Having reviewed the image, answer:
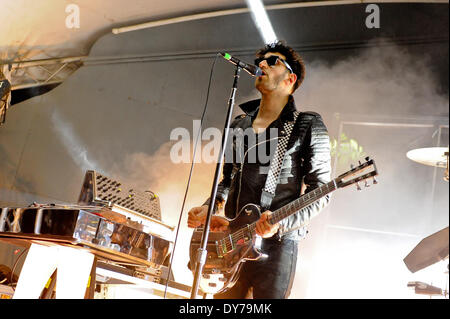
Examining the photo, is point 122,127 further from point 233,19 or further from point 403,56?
point 403,56

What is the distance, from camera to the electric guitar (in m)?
2.52

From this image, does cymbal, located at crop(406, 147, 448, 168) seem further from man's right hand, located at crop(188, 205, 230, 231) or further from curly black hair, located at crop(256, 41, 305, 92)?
man's right hand, located at crop(188, 205, 230, 231)

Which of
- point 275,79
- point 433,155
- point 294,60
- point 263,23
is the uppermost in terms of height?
point 263,23

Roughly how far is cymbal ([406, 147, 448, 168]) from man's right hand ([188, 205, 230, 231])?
1454mm

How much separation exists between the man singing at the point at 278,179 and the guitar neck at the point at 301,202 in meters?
0.03

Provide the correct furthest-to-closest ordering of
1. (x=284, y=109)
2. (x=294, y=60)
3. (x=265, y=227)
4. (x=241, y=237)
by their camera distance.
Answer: (x=294, y=60), (x=284, y=109), (x=241, y=237), (x=265, y=227)

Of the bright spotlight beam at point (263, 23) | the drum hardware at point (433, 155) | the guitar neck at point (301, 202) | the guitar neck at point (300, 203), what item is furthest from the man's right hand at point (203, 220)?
the bright spotlight beam at point (263, 23)

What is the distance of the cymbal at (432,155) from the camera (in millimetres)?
3236

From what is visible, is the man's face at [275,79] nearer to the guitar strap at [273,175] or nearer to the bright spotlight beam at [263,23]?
the guitar strap at [273,175]

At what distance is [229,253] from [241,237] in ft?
0.38

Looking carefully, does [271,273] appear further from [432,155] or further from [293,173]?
[432,155]

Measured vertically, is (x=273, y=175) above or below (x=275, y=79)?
below

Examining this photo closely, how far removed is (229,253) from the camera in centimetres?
268

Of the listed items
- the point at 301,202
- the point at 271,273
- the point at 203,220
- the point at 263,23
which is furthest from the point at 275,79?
the point at 263,23
